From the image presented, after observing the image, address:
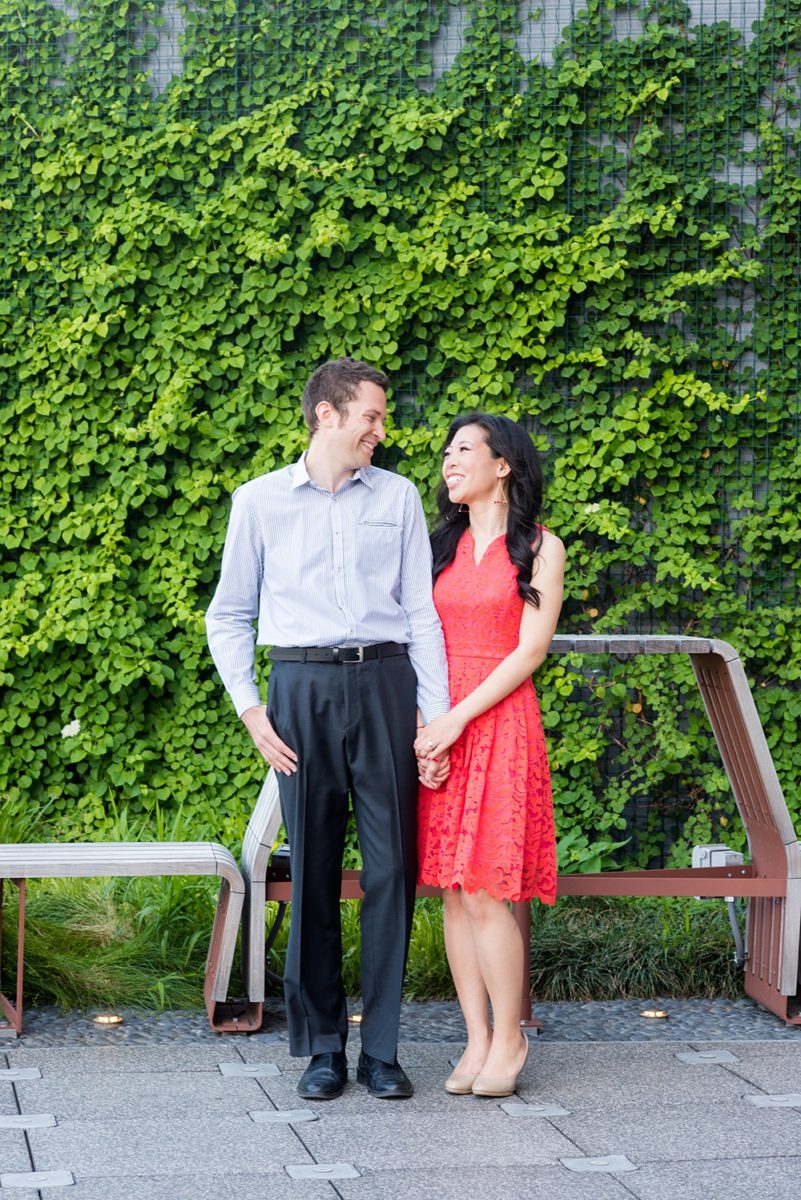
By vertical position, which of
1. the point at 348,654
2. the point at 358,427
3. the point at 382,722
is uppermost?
the point at 358,427

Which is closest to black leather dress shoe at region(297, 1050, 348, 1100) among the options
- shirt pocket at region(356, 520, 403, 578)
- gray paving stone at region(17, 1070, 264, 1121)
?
gray paving stone at region(17, 1070, 264, 1121)

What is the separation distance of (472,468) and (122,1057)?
5.94ft

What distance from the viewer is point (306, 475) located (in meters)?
3.45

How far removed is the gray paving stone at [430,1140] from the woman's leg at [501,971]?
5.7 inches

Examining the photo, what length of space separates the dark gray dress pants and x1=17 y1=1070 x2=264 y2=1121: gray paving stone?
0.20 meters

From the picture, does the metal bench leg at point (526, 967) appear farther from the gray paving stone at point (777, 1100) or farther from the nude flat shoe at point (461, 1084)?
the gray paving stone at point (777, 1100)

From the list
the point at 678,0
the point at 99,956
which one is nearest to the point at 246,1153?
the point at 99,956

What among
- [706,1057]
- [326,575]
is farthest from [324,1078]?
[326,575]

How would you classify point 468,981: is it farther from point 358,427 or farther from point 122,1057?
point 358,427

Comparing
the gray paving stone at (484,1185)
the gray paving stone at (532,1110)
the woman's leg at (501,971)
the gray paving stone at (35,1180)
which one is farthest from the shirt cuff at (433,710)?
the gray paving stone at (35,1180)

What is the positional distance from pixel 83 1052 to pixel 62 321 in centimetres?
308

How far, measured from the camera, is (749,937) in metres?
4.35

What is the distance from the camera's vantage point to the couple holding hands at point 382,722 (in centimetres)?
337

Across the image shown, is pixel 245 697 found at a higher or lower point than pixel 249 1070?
higher
